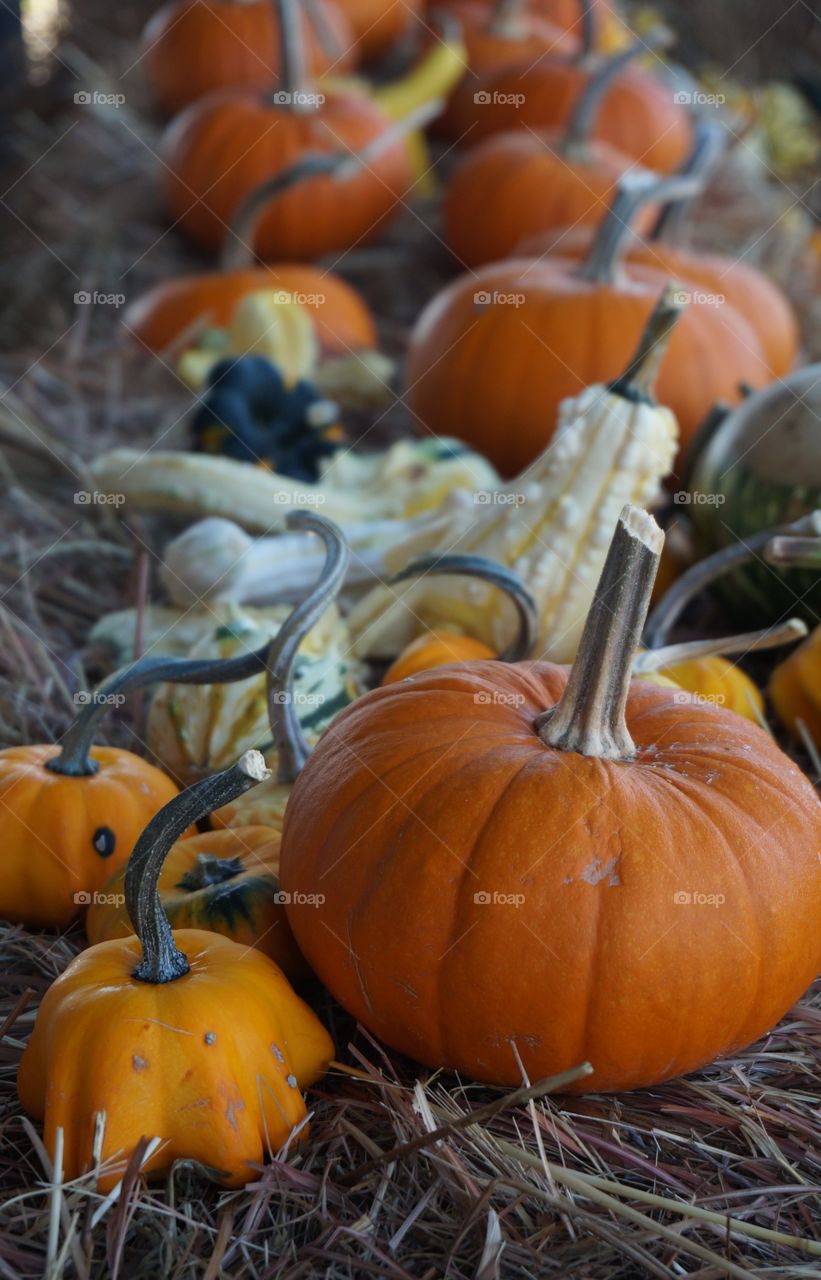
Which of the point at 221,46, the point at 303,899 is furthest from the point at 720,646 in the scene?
the point at 221,46

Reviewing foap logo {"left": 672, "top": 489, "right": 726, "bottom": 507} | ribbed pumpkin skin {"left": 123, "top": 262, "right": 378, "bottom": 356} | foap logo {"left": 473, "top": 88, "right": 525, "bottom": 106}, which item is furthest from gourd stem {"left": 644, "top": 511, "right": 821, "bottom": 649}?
foap logo {"left": 473, "top": 88, "right": 525, "bottom": 106}

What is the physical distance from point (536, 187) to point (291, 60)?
2.62 feet

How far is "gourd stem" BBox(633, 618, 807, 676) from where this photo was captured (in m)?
1.64

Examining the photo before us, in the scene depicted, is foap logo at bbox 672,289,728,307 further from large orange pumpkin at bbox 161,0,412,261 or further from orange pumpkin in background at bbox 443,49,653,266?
large orange pumpkin at bbox 161,0,412,261

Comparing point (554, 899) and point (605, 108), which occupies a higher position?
point (605, 108)

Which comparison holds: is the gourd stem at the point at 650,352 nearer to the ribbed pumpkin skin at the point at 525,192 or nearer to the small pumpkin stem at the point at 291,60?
the ribbed pumpkin skin at the point at 525,192

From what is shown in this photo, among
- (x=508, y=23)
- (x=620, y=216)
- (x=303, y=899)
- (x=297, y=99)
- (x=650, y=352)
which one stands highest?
(x=508, y=23)

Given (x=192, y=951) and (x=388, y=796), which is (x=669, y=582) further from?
(x=192, y=951)

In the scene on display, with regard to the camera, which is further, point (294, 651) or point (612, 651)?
point (294, 651)

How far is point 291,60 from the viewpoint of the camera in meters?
3.74

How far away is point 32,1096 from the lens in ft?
4.27

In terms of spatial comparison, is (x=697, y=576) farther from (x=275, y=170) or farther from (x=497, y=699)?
(x=275, y=170)

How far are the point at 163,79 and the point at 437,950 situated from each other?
418cm

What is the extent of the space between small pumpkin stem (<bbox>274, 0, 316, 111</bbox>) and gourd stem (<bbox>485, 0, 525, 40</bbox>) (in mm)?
1385
